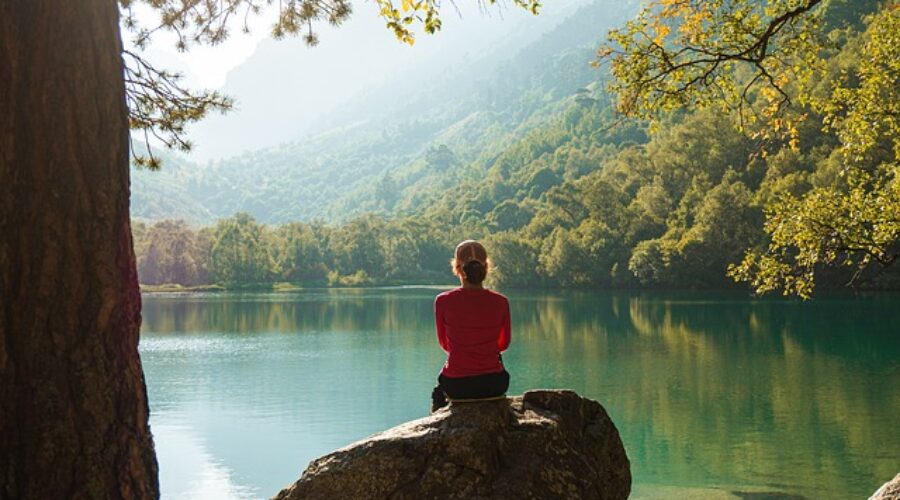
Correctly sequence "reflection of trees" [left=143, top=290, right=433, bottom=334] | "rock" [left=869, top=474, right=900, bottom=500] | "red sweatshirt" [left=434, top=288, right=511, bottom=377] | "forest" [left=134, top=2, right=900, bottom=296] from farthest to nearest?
1. "reflection of trees" [left=143, top=290, right=433, bottom=334]
2. "forest" [left=134, top=2, right=900, bottom=296]
3. "rock" [left=869, top=474, right=900, bottom=500]
4. "red sweatshirt" [left=434, top=288, right=511, bottom=377]

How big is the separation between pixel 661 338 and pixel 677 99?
88.2 ft

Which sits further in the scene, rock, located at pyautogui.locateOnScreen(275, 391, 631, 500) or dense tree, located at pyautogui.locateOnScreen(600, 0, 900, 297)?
dense tree, located at pyautogui.locateOnScreen(600, 0, 900, 297)

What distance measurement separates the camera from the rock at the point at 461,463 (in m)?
4.59

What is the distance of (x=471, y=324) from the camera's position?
523 centimetres

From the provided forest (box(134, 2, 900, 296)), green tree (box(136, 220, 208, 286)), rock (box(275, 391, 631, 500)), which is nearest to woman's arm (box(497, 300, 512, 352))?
rock (box(275, 391, 631, 500))

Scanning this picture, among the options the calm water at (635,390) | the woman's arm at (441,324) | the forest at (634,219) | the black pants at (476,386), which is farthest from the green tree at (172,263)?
the black pants at (476,386)

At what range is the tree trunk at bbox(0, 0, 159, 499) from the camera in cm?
310

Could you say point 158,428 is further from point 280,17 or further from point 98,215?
point 98,215

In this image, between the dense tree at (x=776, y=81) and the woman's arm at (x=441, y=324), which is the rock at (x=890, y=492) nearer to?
the woman's arm at (x=441, y=324)

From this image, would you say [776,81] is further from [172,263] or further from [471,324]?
[172,263]

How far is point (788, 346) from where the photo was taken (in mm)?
30922

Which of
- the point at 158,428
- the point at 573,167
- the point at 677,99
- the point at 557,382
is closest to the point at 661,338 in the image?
the point at 557,382

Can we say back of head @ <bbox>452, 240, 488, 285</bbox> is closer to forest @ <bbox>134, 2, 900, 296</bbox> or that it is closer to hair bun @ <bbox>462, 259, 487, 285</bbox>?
hair bun @ <bbox>462, 259, 487, 285</bbox>

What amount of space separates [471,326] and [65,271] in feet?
8.61
